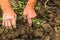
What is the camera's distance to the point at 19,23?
240cm

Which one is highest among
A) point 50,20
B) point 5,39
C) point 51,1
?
point 51,1

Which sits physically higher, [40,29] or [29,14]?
[29,14]

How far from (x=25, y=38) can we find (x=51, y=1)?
→ 2.04 ft

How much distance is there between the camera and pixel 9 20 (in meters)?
2.29

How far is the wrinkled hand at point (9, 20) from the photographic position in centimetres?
228

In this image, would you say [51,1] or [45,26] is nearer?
[45,26]

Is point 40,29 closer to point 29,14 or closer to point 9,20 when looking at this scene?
point 29,14

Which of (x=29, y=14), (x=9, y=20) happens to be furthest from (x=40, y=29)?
(x=9, y=20)

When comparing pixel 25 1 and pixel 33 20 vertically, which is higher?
pixel 25 1

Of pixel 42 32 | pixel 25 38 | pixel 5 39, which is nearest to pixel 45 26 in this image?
pixel 42 32

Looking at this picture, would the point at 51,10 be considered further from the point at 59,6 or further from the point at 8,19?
the point at 8,19

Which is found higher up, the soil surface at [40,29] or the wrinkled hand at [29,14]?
the wrinkled hand at [29,14]

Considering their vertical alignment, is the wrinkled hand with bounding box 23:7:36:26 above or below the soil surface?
above

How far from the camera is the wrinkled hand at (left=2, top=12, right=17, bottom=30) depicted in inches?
89.9
